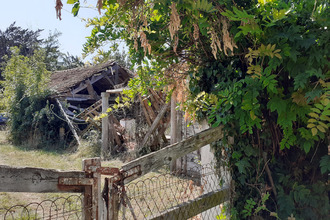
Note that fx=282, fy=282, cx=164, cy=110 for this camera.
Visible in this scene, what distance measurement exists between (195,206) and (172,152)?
1.59ft

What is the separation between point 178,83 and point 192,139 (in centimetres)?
106

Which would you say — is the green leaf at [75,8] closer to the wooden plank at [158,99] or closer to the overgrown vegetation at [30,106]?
the wooden plank at [158,99]

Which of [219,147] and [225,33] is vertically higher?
[225,33]

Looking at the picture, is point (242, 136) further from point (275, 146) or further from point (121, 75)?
point (121, 75)

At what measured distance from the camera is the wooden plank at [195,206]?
2143 millimetres

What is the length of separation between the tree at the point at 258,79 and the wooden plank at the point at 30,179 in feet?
3.25

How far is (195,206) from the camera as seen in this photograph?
7.64 ft

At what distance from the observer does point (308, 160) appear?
8.54ft

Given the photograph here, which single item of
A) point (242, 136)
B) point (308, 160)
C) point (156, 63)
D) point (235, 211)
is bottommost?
point (235, 211)

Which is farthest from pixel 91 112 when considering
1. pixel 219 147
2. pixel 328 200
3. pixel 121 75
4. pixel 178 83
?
pixel 328 200

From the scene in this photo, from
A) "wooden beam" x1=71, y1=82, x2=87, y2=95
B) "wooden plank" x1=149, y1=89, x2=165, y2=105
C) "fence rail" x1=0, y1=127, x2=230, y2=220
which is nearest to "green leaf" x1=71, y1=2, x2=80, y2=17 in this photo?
"fence rail" x1=0, y1=127, x2=230, y2=220

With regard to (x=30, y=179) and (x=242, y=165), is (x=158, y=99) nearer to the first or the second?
(x=242, y=165)

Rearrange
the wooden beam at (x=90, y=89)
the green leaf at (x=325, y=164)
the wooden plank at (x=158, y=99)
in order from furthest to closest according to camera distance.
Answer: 1. the wooden beam at (x=90, y=89)
2. the wooden plank at (x=158, y=99)
3. the green leaf at (x=325, y=164)

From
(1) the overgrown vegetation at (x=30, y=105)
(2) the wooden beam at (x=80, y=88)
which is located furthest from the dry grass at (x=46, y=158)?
(2) the wooden beam at (x=80, y=88)
